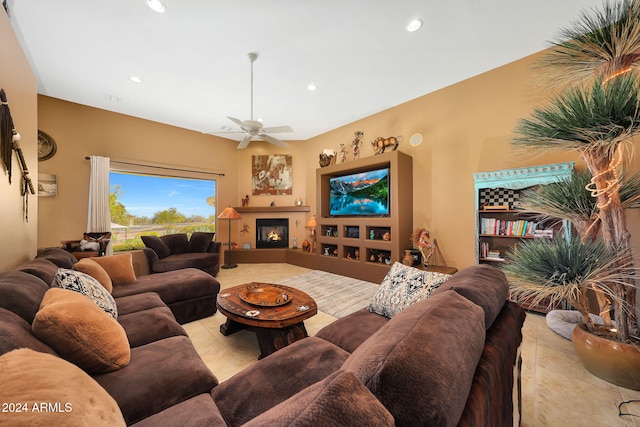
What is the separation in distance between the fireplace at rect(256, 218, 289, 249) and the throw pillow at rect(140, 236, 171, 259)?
6.92 ft

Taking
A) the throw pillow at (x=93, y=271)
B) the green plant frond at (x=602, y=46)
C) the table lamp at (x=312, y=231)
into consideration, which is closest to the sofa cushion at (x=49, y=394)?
the throw pillow at (x=93, y=271)

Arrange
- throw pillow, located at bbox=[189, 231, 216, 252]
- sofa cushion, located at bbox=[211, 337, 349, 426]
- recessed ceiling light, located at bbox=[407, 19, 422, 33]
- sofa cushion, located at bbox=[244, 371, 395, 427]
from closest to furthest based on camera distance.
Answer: sofa cushion, located at bbox=[244, 371, 395, 427] < sofa cushion, located at bbox=[211, 337, 349, 426] < recessed ceiling light, located at bbox=[407, 19, 422, 33] < throw pillow, located at bbox=[189, 231, 216, 252]

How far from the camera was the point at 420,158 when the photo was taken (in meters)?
4.05

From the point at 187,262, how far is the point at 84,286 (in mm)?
2684

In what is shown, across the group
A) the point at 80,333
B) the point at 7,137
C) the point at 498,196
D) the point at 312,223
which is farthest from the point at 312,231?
the point at 80,333

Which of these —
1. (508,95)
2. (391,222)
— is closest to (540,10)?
(508,95)

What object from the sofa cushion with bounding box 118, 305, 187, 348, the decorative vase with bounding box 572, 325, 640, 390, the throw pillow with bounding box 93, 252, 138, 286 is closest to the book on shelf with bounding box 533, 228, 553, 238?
the decorative vase with bounding box 572, 325, 640, 390

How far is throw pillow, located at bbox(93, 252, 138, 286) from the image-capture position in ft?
8.49

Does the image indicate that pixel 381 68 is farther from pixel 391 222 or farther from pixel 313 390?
pixel 313 390

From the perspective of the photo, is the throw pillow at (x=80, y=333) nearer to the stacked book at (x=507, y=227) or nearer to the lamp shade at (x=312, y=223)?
the stacked book at (x=507, y=227)

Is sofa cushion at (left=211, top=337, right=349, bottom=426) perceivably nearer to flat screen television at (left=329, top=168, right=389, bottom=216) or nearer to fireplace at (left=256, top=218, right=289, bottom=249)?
flat screen television at (left=329, top=168, right=389, bottom=216)

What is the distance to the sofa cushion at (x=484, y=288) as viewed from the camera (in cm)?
106

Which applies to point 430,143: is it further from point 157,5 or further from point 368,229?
point 157,5

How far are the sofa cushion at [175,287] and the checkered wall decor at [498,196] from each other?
3747 mm
